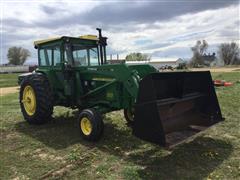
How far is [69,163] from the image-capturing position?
5.23 meters

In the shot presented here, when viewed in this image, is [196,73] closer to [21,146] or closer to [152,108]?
[152,108]

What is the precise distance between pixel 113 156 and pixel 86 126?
→ 1274 mm

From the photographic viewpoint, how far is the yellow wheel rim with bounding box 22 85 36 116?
7.88 meters

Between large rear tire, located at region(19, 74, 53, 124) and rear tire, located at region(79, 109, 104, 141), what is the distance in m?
1.37

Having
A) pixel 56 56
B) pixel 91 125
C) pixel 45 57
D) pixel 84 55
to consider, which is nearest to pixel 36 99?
pixel 56 56

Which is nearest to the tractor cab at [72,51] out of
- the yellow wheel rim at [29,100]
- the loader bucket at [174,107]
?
the yellow wheel rim at [29,100]

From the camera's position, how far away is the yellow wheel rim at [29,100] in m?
7.88

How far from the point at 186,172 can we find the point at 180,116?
1617 mm

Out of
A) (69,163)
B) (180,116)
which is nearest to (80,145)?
(69,163)

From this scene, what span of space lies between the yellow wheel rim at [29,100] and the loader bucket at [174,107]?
3.75 metres

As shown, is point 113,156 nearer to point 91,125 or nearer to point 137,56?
point 91,125

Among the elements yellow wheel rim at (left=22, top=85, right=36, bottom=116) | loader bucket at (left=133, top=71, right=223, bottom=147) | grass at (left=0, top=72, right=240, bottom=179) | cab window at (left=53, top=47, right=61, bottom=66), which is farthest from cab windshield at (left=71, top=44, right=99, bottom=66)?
loader bucket at (left=133, top=71, right=223, bottom=147)

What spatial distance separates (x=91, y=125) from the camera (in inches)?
244

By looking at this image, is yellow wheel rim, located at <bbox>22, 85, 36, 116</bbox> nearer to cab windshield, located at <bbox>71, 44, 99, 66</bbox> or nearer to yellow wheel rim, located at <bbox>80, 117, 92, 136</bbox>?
cab windshield, located at <bbox>71, 44, 99, 66</bbox>
